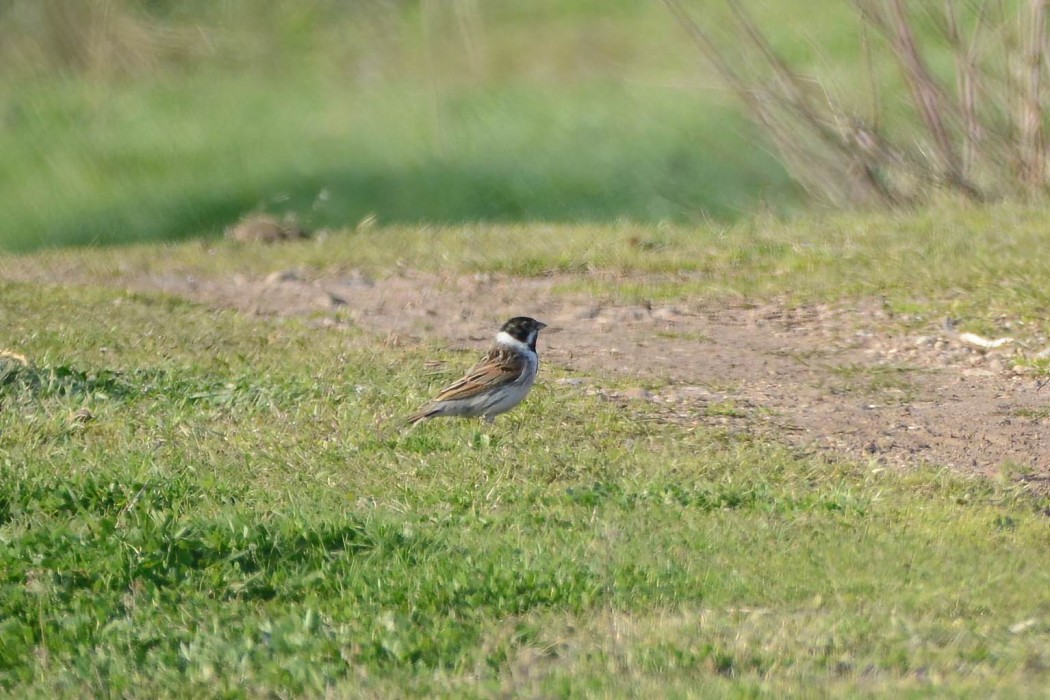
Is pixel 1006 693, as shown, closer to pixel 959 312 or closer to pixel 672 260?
pixel 959 312

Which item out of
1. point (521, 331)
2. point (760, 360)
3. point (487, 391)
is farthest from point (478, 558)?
point (760, 360)

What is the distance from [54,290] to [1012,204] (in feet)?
25.2

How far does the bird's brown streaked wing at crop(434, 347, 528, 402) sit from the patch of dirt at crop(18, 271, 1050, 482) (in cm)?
77

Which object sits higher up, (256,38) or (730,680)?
(256,38)

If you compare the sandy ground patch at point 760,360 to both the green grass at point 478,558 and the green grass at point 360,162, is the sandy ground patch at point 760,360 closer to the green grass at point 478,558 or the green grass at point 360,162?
the green grass at point 478,558

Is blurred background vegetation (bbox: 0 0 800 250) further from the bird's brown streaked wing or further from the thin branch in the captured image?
the bird's brown streaked wing

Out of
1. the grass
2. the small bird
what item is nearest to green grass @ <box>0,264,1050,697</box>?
the small bird

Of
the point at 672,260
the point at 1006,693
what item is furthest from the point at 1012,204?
the point at 1006,693

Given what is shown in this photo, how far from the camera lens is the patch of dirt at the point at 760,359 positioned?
809 cm

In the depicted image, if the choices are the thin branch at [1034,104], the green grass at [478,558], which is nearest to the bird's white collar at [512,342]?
the green grass at [478,558]

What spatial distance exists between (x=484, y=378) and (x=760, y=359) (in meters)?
2.52

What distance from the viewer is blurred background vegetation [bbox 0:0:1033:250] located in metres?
17.4

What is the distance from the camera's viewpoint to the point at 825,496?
686 centimetres

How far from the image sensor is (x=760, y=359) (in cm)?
978
